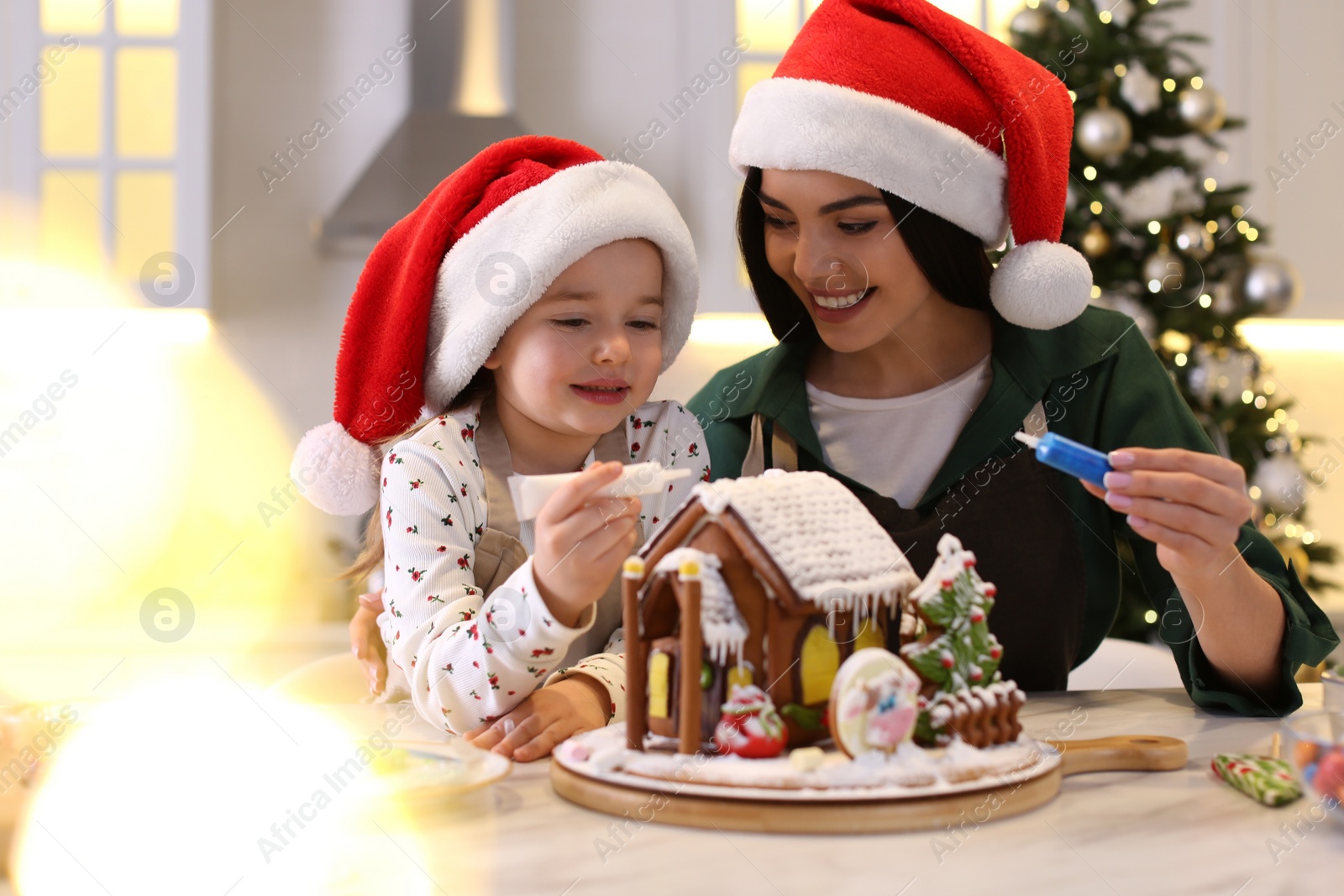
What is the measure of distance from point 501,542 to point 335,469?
0.22 meters

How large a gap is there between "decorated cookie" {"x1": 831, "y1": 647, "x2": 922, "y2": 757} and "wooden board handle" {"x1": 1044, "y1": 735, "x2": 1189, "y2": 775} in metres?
0.17

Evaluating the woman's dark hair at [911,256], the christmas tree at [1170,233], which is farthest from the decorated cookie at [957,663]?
the christmas tree at [1170,233]

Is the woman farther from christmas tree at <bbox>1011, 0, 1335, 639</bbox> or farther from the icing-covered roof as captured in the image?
christmas tree at <bbox>1011, 0, 1335, 639</bbox>

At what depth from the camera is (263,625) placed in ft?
11.3

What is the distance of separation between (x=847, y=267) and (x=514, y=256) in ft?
1.37

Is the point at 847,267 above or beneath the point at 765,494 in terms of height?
above

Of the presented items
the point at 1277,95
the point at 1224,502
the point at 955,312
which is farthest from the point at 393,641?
the point at 1277,95

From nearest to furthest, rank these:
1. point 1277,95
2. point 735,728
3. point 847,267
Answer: point 735,728 < point 847,267 < point 1277,95

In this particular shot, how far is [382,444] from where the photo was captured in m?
1.32

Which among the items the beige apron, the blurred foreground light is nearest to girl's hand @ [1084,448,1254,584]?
the beige apron

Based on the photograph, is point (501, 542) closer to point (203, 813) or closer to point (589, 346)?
point (589, 346)

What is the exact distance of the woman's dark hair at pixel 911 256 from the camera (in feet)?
4.56

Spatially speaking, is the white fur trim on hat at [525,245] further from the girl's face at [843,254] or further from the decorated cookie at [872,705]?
the decorated cookie at [872,705]

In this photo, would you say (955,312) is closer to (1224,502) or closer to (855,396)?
(855,396)
